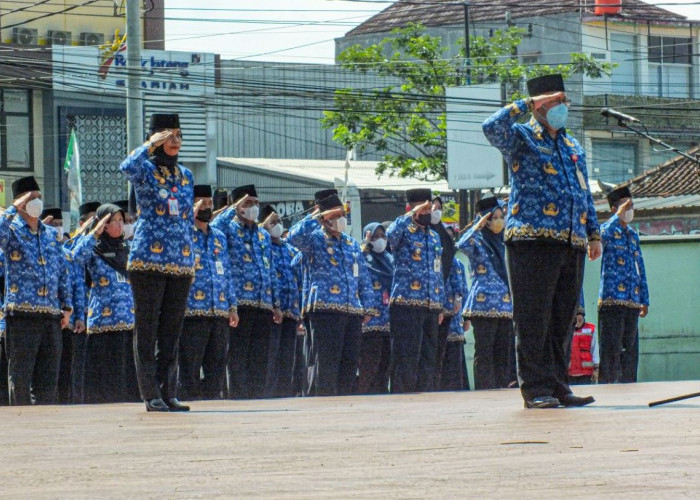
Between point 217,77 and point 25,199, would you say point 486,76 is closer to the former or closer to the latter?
point 217,77

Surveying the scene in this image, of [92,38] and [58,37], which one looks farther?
[92,38]

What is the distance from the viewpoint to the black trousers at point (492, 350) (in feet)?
50.9

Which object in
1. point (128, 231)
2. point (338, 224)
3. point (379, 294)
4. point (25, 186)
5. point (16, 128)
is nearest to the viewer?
point (25, 186)

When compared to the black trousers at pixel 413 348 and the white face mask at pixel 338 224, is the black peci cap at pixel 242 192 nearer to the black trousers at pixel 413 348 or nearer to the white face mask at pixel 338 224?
the white face mask at pixel 338 224

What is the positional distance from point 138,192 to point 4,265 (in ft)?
12.0

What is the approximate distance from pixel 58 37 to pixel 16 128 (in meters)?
5.28

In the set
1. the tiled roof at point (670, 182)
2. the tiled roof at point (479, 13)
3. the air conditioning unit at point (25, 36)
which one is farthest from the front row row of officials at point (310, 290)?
the tiled roof at point (479, 13)

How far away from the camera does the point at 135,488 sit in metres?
4.89

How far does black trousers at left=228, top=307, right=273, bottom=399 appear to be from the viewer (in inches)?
573

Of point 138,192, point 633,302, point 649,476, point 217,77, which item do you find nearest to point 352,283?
point 633,302

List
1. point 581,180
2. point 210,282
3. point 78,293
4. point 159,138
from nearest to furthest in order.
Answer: point 581,180, point 159,138, point 210,282, point 78,293

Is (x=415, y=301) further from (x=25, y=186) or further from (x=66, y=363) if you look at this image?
(x=25, y=186)

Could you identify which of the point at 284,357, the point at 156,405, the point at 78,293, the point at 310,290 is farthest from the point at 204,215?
the point at 156,405

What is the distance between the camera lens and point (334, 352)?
14523 mm
